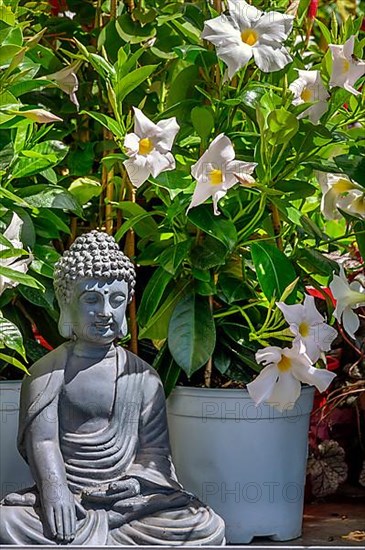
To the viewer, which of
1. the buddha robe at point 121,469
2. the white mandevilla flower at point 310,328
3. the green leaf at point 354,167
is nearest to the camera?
the buddha robe at point 121,469

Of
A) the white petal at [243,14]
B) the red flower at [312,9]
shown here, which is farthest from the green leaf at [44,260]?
the red flower at [312,9]

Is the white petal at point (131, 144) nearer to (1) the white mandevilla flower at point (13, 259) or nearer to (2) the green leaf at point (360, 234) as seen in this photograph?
(1) the white mandevilla flower at point (13, 259)

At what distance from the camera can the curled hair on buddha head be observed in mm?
1557

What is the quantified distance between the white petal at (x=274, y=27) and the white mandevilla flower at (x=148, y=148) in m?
0.18

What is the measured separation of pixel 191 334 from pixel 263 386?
178mm

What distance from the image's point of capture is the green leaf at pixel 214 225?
1705mm

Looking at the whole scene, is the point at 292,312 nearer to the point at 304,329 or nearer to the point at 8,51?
the point at 304,329

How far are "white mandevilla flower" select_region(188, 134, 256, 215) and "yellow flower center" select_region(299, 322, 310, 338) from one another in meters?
0.20

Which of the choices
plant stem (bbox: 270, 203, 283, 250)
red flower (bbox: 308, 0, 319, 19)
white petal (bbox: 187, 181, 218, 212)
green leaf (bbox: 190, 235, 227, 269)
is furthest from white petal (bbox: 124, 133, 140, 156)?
red flower (bbox: 308, 0, 319, 19)

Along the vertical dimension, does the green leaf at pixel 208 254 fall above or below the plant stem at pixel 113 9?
below

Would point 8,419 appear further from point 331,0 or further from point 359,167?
point 331,0

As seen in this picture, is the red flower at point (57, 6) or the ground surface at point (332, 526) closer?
the ground surface at point (332, 526)

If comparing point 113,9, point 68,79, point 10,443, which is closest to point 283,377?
point 10,443

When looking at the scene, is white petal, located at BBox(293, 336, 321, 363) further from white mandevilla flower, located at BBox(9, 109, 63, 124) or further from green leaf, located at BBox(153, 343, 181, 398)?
white mandevilla flower, located at BBox(9, 109, 63, 124)
